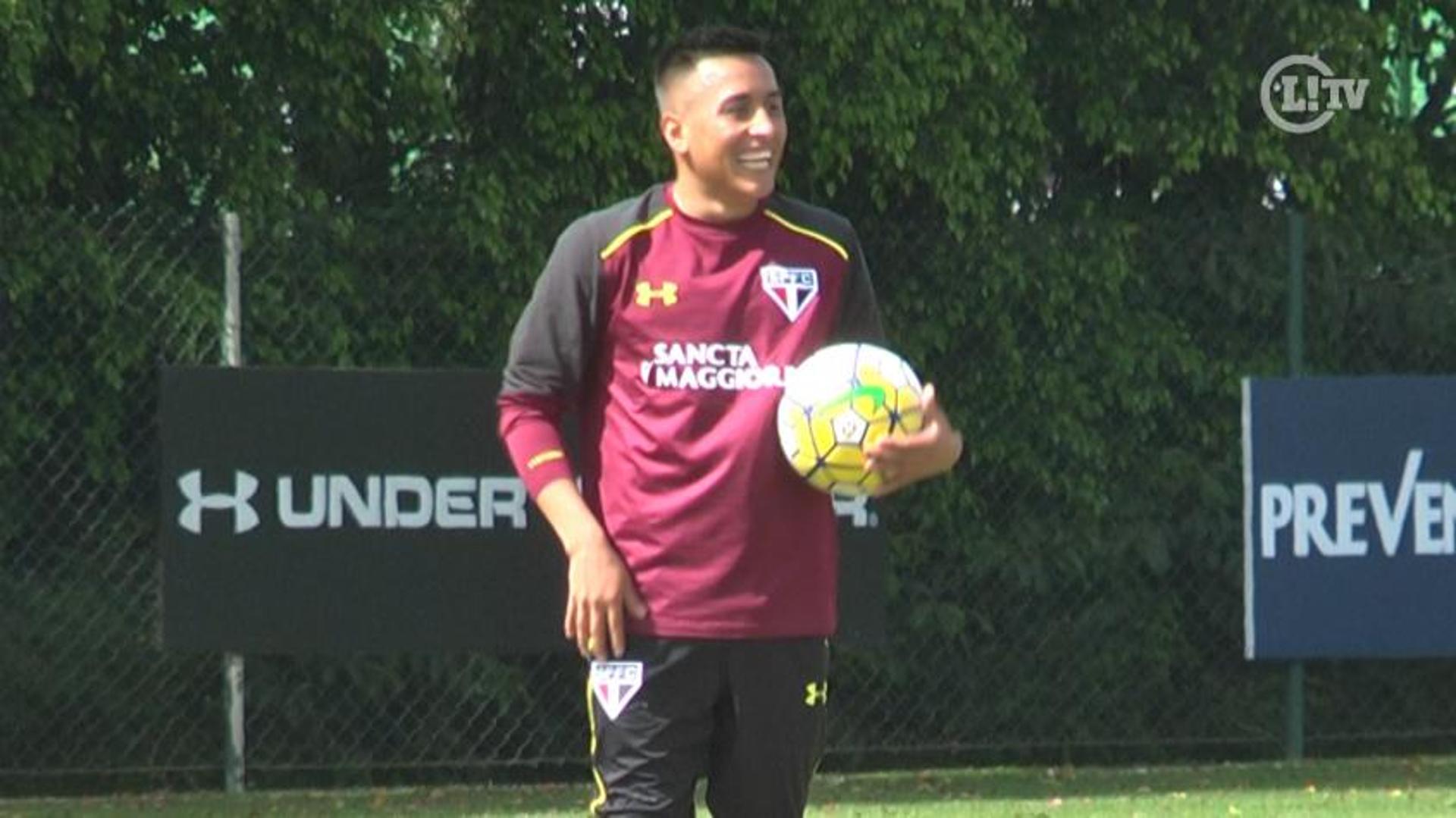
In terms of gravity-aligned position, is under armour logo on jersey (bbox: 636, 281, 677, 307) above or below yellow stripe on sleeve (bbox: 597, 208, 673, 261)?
below

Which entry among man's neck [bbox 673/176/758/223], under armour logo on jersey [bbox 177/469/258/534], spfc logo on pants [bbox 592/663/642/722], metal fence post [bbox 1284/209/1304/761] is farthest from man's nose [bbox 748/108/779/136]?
metal fence post [bbox 1284/209/1304/761]

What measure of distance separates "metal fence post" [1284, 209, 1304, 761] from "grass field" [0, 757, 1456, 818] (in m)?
0.24

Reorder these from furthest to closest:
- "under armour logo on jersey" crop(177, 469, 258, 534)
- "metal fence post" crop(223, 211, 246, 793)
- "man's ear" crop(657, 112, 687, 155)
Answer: "metal fence post" crop(223, 211, 246, 793) < "under armour logo on jersey" crop(177, 469, 258, 534) < "man's ear" crop(657, 112, 687, 155)

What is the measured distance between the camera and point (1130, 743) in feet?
38.1

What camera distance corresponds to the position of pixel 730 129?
5.20 meters

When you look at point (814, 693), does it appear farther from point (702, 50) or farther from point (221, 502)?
point (221, 502)

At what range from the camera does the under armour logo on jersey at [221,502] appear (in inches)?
407

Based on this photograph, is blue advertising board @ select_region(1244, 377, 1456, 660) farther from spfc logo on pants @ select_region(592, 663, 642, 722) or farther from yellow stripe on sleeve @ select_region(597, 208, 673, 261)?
spfc logo on pants @ select_region(592, 663, 642, 722)

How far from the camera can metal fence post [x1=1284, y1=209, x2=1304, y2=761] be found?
11516 mm

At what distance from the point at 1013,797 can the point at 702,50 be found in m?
5.75

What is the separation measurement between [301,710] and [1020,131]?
3.96 meters

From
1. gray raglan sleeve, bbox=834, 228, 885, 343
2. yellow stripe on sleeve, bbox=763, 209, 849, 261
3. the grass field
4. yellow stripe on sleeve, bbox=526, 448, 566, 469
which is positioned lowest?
the grass field

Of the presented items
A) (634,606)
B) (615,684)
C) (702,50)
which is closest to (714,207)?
(702,50)

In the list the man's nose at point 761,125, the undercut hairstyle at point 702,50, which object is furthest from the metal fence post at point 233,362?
the man's nose at point 761,125
